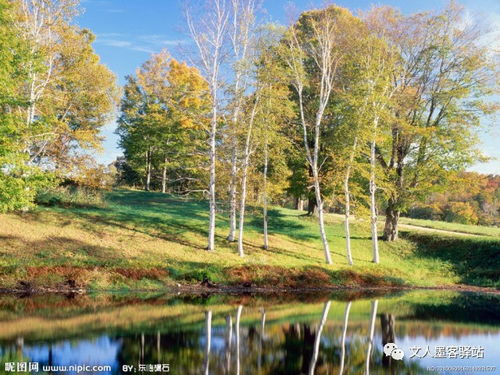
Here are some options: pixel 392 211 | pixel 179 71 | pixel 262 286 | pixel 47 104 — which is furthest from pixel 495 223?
pixel 47 104

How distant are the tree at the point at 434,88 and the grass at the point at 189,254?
501 cm

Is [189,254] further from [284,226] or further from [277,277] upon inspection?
[284,226]

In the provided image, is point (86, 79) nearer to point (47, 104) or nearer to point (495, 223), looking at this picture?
point (47, 104)

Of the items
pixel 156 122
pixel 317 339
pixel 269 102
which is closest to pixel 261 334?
pixel 317 339

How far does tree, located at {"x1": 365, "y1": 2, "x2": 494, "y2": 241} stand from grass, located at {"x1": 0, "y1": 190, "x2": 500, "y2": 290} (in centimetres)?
501

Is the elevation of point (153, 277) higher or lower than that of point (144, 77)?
lower

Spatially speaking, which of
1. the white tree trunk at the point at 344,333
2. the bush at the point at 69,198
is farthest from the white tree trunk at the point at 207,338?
the bush at the point at 69,198

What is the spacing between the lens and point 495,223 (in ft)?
246

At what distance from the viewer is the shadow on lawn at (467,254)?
29047mm

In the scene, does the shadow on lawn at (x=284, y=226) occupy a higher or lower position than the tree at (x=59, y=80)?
lower

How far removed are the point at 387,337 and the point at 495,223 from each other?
71.9 meters

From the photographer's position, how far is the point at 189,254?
1009 inches

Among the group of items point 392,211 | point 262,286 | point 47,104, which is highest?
point 47,104

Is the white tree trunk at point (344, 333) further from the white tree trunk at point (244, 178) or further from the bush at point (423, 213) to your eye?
the bush at point (423, 213)
